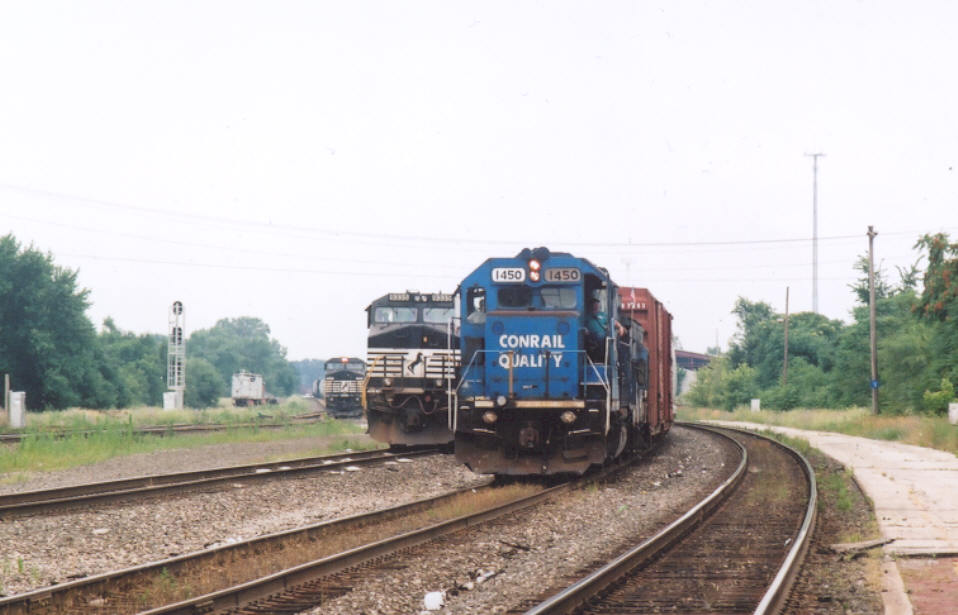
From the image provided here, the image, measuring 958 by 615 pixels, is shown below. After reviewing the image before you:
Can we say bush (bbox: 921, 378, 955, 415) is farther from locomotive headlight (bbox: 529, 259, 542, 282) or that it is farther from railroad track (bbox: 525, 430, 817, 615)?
locomotive headlight (bbox: 529, 259, 542, 282)

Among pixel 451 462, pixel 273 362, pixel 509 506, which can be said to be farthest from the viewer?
pixel 273 362

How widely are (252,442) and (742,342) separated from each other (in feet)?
195

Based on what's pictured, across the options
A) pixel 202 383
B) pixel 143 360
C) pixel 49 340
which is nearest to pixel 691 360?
pixel 202 383

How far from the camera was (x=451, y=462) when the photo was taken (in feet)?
64.9

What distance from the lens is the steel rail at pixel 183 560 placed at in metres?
6.61

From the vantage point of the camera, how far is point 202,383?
90.2m

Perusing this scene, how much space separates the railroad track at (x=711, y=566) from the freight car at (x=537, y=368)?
2.29m

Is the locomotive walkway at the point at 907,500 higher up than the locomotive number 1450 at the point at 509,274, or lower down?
lower down

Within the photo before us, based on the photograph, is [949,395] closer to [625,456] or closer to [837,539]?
[625,456]

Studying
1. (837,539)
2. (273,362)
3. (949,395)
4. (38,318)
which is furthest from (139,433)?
(273,362)

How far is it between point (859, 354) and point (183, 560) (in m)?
50.4

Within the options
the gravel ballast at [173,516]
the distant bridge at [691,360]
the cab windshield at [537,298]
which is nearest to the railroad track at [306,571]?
the gravel ballast at [173,516]

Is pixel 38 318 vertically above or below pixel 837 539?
above

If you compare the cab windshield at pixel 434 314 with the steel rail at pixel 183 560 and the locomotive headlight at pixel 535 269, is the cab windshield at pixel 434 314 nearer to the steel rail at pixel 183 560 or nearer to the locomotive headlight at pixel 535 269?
the locomotive headlight at pixel 535 269
